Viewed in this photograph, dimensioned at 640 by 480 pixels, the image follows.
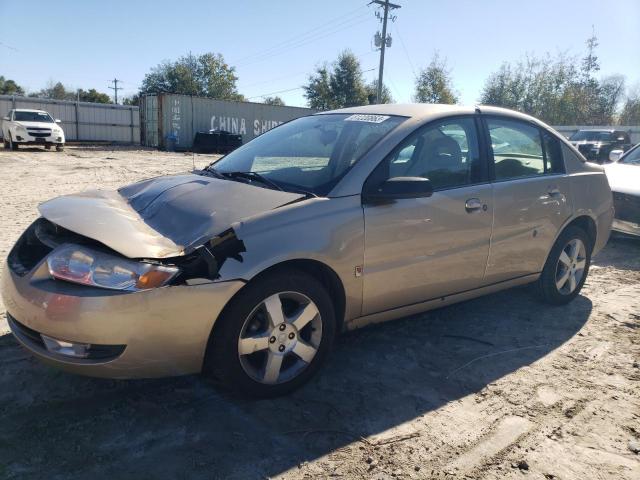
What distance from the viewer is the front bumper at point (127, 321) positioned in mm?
2379

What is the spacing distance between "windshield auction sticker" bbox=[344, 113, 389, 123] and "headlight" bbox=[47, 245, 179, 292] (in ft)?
5.98

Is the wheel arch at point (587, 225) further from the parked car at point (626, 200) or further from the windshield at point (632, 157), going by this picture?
the windshield at point (632, 157)

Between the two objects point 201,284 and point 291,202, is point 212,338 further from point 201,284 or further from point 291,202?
point 291,202

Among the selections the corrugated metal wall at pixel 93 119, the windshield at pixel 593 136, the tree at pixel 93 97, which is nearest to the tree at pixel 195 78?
the tree at pixel 93 97

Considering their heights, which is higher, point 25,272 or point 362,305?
point 25,272

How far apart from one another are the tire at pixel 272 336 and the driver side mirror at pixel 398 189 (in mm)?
635

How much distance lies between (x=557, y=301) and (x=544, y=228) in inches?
31.6

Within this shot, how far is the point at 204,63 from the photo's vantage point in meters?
62.5

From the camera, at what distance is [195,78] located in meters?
62.6

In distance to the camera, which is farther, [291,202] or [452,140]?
[452,140]

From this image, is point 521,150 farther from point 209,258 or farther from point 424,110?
point 209,258

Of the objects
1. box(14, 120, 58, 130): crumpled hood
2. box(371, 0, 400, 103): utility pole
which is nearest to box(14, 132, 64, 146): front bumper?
box(14, 120, 58, 130): crumpled hood

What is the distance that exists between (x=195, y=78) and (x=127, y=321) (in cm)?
6512

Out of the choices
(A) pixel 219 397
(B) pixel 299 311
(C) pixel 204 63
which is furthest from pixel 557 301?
(C) pixel 204 63
